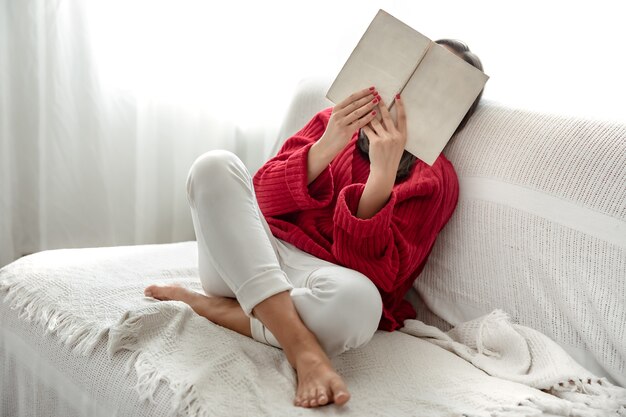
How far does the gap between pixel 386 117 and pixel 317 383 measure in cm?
49

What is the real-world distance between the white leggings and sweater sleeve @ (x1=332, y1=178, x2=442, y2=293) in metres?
0.06

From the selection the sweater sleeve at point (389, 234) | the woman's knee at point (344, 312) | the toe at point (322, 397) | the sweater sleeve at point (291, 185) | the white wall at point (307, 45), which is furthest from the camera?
the white wall at point (307, 45)

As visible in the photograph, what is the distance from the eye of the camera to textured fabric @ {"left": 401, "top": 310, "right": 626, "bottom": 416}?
42.6 inches

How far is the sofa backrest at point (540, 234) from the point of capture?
1.17 meters

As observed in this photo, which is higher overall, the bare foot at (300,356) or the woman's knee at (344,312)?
the woman's knee at (344,312)

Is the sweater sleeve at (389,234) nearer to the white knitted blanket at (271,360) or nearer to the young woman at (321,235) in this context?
the young woman at (321,235)

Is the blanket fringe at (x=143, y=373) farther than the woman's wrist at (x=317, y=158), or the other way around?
the woman's wrist at (x=317, y=158)

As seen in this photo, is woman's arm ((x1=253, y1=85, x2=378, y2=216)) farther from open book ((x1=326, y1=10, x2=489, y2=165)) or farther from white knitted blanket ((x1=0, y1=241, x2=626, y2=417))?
white knitted blanket ((x1=0, y1=241, x2=626, y2=417))

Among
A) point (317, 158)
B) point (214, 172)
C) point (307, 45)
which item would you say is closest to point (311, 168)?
point (317, 158)

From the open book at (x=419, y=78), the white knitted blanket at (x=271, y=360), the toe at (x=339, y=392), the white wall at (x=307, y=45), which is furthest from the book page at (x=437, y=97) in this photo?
the toe at (x=339, y=392)

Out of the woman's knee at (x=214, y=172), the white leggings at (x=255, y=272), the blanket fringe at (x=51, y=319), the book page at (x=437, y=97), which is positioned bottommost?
the blanket fringe at (x=51, y=319)

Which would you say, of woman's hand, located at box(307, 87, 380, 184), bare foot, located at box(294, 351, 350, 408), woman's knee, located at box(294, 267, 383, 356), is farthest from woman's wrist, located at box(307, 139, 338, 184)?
bare foot, located at box(294, 351, 350, 408)

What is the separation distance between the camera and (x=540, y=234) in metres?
1.27

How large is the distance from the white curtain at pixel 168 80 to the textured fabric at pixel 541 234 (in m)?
0.37
